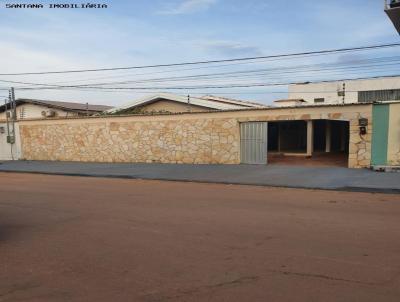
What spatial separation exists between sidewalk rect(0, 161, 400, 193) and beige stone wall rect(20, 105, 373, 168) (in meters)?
1.29

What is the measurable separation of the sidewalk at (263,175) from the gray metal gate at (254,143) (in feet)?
3.44

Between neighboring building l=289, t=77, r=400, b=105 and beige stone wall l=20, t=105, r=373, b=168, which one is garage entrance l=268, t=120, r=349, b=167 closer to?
beige stone wall l=20, t=105, r=373, b=168

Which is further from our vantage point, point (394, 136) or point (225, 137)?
point (225, 137)

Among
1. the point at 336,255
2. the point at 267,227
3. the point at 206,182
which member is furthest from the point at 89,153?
the point at 336,255

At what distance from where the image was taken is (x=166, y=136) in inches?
1006

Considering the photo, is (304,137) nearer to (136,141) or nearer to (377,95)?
(136,141)

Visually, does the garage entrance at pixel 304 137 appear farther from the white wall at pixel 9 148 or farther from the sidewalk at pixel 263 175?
the white wall at pixel 9 148

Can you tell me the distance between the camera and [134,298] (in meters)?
4.82

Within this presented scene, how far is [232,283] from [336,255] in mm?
1864

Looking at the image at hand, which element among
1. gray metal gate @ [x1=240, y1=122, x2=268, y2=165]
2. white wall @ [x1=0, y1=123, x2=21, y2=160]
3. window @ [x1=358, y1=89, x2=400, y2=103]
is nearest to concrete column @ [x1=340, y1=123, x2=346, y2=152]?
window @ [x1=358, y1=89, x2=400, y2=103]

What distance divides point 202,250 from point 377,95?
4277 cm

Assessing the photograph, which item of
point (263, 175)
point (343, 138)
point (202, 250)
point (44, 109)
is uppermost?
point (44, 109)

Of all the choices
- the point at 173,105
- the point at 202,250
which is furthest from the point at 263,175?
the point at 173,105

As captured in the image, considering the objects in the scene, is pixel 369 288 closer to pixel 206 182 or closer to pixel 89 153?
pixel 206 182
